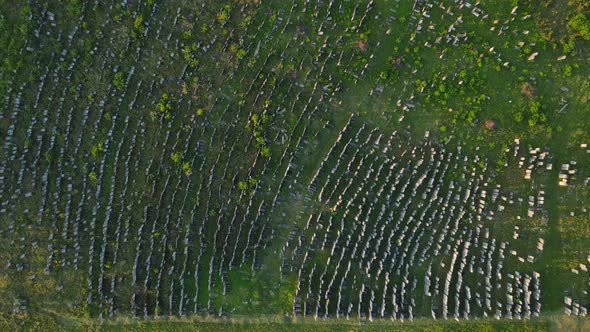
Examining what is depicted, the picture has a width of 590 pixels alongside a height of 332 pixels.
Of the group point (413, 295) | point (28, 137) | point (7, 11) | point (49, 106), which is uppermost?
point (7, 11)

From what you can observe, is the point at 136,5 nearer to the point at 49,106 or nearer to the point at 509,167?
the point at 49,106

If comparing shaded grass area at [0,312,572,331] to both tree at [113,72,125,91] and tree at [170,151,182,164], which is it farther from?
→ tree at [113,72,125,91]

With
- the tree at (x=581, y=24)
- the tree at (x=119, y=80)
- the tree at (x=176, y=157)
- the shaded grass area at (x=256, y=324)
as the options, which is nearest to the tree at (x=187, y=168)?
the tree at (x=176, y=157)

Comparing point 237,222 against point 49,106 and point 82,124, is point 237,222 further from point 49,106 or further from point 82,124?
point 49,106

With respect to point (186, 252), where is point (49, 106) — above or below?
above

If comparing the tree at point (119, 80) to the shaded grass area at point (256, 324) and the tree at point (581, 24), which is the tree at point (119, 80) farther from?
the tree at point (581, 24)

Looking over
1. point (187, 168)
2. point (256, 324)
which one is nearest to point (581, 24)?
point (187, 168)

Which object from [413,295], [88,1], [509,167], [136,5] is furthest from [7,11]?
[509,167]

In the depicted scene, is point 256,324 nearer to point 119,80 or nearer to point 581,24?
point 119,80
